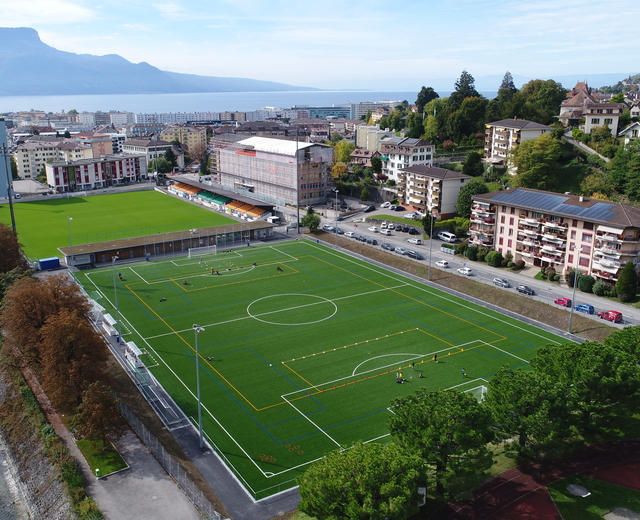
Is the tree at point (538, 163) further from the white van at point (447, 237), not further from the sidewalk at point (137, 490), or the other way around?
the sidewalk at point (137, 490)

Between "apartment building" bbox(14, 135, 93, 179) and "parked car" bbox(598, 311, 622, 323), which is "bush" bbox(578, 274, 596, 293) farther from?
"apartment building" bbox(14, 135, 93, 179)

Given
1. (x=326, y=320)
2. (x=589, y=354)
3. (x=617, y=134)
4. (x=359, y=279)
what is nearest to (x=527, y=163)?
(x=617, y=134)

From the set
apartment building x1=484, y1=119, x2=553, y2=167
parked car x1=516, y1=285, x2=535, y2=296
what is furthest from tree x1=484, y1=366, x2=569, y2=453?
apartment building x1=484, y1=119, x2=553, y2=167

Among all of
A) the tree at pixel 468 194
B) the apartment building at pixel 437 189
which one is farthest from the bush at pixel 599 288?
the apartment building at pixel 437 189

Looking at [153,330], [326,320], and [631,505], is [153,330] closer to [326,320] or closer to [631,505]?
[326,320]

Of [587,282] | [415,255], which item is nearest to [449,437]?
[587,282]

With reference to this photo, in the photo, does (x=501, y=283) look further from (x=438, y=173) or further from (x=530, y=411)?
(x=530, y=411)
